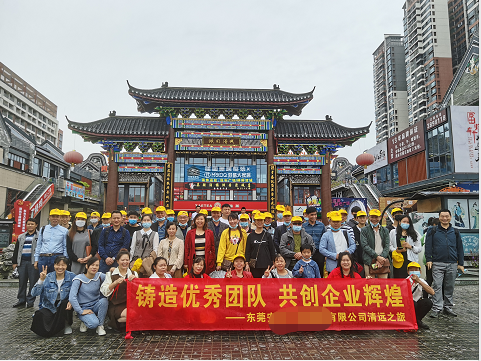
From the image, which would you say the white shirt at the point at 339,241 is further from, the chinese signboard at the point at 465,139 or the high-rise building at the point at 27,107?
the high-rise building at the point at 27,107

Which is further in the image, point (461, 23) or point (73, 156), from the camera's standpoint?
point (461, 23)

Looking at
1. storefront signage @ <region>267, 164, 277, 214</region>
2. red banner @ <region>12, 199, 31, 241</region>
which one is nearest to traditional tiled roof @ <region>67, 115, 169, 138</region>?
red banner @ <region>12, 199, 31, 241</region>

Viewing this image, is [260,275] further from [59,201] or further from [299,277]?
[59,201]

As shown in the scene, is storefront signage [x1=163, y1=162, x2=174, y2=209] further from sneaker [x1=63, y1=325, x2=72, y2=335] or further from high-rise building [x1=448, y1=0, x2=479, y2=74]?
high-rise building [x1=448, y1=0, x2=479, y2=74]

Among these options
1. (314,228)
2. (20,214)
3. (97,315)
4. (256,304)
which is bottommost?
(97,315)

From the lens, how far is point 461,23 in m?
55.7

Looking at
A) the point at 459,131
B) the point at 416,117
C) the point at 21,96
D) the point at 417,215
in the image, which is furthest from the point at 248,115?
the point at 416,117

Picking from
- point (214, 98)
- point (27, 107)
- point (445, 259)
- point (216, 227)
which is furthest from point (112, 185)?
point (27, 107)

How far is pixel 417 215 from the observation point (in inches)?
493

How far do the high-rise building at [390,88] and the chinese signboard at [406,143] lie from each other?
4338 cm

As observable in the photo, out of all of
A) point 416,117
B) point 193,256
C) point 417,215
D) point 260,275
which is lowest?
point 260,275

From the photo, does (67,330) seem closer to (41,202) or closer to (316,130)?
(316,130)

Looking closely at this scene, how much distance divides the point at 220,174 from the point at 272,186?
311 cm

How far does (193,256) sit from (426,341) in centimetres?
393
